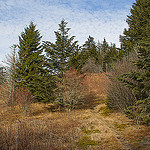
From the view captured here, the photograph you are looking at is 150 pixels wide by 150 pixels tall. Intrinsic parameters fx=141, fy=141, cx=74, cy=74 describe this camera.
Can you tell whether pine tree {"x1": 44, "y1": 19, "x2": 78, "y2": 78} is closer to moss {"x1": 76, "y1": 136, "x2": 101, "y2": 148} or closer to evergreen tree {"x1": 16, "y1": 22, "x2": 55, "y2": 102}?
evergreen tree {"x1": 16, "y1": 22, "x2": 55, "y2": 102}

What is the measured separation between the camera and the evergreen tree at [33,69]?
12891mm

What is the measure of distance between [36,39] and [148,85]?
15.8 metres

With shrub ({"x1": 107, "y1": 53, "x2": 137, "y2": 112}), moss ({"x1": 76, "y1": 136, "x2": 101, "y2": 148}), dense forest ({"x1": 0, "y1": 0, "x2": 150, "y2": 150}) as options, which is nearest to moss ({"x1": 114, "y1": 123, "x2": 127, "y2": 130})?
dense forest ({"x1": 0, "y1": 0, "x2": 150, "y2": 150})

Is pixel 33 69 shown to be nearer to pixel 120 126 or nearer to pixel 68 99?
pixel 68 99

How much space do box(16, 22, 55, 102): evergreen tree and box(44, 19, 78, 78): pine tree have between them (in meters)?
0.87

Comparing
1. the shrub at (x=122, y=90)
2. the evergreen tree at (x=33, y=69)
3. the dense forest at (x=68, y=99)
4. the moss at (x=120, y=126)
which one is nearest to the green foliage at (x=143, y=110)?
the dense forest at (x=68, y=99)

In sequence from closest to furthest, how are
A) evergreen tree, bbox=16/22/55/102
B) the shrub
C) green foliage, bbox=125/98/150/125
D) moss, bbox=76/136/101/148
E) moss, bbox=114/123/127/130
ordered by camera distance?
moss, bbox=76/136/101/148 → green foliage, bbox=125/98/150/125 → moss, bbox=114/123/127/130 → the shrub → evergreen tree, bbox=16/22/55/102

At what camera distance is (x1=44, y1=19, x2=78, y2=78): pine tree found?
13.8m

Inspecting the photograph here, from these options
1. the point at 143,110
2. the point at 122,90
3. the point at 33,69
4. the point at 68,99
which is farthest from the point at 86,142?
the point at 33,69

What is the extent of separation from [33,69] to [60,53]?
4.68 m

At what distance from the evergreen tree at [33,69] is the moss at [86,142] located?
734 centimetres

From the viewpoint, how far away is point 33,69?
660 inches

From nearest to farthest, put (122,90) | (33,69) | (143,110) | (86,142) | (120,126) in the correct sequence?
1. (86,142)
2. (143,110)
3. (120,126)
4. (122,90)
5. (33,69)

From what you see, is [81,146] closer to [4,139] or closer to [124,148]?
[124,148]
